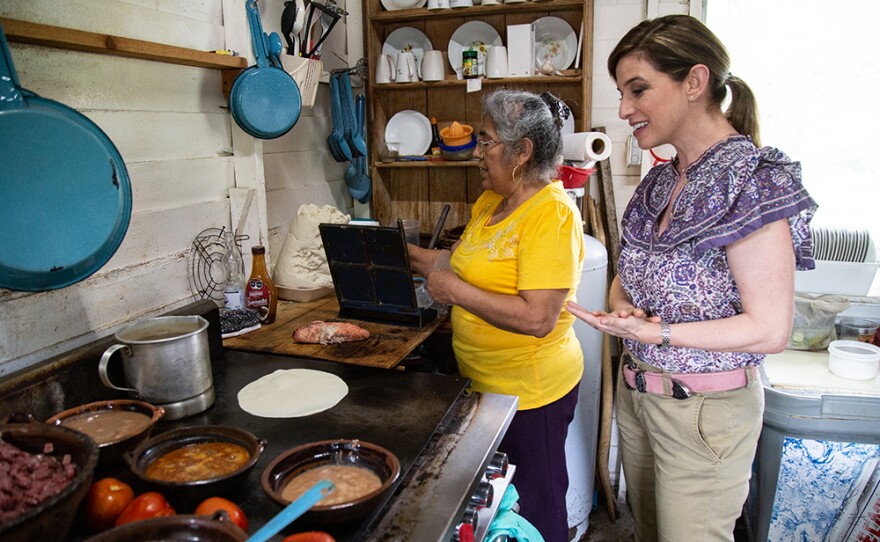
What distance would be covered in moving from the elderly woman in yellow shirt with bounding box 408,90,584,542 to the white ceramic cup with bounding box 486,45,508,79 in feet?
3.72

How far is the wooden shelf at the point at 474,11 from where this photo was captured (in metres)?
2.95

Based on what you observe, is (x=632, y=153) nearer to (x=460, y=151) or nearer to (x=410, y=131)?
(x=460, y=151)

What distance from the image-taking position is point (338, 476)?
1177mm

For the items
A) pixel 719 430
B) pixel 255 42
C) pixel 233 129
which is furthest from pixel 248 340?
pixel 719 430

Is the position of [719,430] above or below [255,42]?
below

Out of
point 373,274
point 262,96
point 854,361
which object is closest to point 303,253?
point 373,274

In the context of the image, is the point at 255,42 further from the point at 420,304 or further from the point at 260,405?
the point at 260,405

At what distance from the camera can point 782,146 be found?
2994 millimetres

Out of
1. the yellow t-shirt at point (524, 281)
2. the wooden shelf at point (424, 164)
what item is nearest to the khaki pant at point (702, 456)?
the yellow t-shirt at point (524, 281)

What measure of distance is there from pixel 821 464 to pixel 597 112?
1827 mm

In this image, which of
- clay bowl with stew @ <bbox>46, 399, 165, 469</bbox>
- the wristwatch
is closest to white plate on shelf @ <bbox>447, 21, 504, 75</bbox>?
the wristwatch

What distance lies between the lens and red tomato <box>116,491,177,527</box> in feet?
3.32

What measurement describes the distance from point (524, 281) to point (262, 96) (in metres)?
1.13

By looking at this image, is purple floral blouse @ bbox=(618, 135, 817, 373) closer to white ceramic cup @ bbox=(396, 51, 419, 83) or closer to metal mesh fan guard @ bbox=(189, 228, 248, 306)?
metal mesh fan guard @ bbox=(189, 228, 248, 306)
